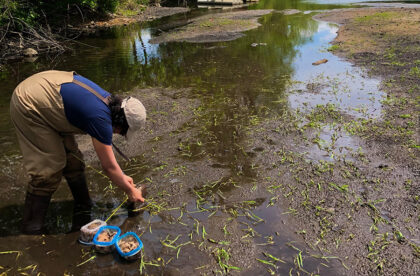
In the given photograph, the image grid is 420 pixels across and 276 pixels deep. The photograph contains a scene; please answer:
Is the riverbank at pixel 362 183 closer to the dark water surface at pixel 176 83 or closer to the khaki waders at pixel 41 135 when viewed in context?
the dark water surface at pixel 176 83

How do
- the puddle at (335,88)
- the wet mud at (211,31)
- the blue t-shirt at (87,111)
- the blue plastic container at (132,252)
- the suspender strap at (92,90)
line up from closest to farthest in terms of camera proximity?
the blue t-shirt at (87,111) → the suspender strap at (92,90) → the blue plastic container at (132,252) → the puddle at (335,88) → the wet mud at (211,31)

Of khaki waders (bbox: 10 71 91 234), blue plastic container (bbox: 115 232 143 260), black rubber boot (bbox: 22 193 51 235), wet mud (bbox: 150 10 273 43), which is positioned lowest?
blue plastic container (bbox: 115 232 143 260)

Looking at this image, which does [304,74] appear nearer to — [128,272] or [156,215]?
[156,215]

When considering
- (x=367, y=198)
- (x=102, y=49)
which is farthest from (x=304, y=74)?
(x=102, y=49)

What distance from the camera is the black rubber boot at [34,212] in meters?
3.28

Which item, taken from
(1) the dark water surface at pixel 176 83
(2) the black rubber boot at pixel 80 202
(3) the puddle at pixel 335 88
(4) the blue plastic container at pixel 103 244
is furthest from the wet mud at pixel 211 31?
(4) the blue plastic container at pixel 103 244

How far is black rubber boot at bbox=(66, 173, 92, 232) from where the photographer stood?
370cm

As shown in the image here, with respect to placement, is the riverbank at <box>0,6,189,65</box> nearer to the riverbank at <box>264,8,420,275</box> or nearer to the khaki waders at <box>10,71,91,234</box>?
the khaki waders at <box>10,71,91,234</box>

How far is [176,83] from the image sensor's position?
28.6ft

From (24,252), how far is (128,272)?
119cm

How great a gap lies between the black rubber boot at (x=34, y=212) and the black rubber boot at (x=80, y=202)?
379 mm

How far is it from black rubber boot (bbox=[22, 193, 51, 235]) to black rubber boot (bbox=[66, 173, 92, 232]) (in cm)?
38

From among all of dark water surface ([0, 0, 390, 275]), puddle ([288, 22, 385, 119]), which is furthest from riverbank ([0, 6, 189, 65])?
→ puddle ([288, 22, 385, 119])

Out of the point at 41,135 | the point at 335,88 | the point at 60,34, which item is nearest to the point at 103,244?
the point at 41,135
